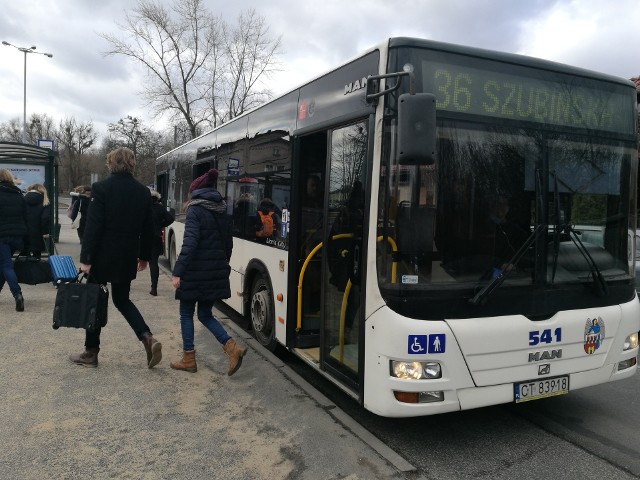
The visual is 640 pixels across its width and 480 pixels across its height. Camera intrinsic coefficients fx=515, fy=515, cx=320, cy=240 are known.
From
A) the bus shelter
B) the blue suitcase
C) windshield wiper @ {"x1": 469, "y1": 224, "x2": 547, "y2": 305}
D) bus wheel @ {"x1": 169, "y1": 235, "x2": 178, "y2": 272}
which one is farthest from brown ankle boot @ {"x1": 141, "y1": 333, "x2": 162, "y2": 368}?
bus wheel @ {"x1": 169, "y1": 235, "x2": 178, "y2": 272}

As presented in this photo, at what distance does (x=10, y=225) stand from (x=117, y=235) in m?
3.14

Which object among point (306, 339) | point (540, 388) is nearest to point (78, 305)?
point (306, 339)

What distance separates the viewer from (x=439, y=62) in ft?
11.3

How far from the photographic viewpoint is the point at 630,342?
4.11 metres

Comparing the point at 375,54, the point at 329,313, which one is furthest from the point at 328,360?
the point at 375,54

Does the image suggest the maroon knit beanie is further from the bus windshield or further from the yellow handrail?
the bus windshield

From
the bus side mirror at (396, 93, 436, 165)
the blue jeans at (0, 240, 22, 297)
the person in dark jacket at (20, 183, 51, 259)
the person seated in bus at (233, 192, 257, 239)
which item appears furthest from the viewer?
the person in dark jacket at (20, 183, 51, 259)

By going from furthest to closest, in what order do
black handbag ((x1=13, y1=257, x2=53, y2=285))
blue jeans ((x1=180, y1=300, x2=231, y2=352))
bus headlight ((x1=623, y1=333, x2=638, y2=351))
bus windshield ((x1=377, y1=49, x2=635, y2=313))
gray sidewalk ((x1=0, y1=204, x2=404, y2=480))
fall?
black handbag ((x1=13, y1=257, x2=53, y2=285)) < blue jeans ((x1=180, y1=300, x2=231, y2=352)) < bus headlight ((x1=623, y1=333, x2=638, y2=351)) < bus windshield ((x1=377, y1=49, x2=635, y2=313)) < gray sidewalk ((x1=0, y1=204, x2=404, y2=480))

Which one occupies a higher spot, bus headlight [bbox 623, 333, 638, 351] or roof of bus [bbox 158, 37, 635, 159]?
roof of bus [bbox 158, 37, 635, 159]

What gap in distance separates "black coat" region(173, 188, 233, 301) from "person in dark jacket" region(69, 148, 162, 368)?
18.8 inches

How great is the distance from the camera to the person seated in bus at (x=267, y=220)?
5.47 metres

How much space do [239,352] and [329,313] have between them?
1.10 metres

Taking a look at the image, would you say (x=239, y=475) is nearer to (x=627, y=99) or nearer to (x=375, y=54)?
(x=375, y=54)

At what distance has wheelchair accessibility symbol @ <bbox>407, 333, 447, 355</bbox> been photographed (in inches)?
129
